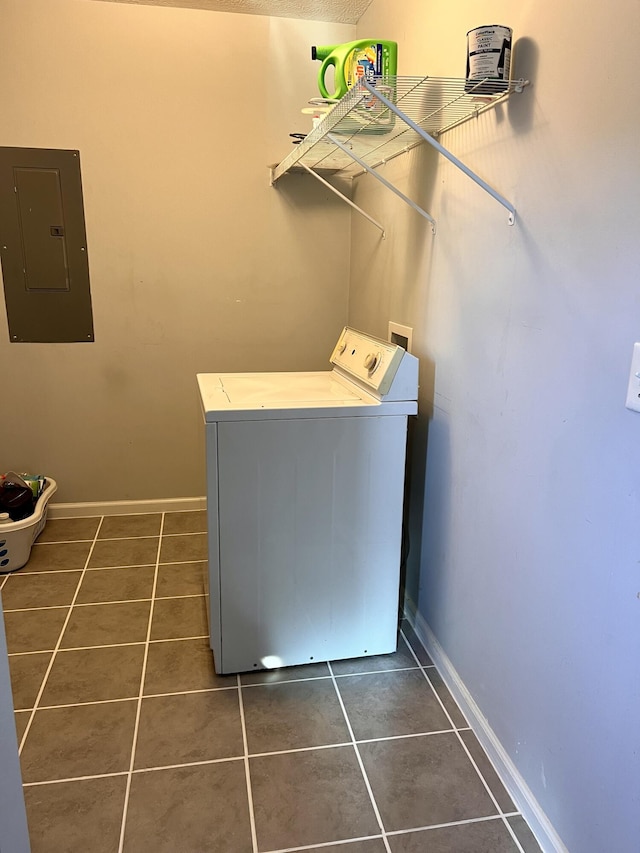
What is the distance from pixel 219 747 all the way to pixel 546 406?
1.22m

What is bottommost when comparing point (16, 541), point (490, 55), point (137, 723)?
point (137, 723)

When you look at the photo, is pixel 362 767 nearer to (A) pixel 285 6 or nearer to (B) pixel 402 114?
(B) pixel 402 114

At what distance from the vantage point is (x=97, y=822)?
4.83ft

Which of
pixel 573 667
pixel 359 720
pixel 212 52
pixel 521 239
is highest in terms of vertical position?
pixel 212 52

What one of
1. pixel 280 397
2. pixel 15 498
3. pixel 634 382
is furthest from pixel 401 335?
pixel 15 498

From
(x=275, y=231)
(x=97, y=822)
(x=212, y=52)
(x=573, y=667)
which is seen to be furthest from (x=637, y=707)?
(x=212, y=52)

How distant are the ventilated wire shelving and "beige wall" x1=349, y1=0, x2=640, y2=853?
0.06 metres

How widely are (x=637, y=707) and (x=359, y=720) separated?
887 millimetres

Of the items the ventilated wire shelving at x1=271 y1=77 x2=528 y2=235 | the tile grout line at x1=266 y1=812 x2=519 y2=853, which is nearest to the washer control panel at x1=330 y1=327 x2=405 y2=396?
the ventilated wire shelving at x1=271 y1=77 x2=528 y2=235

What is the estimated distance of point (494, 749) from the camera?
167 cm

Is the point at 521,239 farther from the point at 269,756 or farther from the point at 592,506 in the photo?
the point at 269,756

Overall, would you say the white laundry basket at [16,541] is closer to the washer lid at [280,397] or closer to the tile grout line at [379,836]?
the washer lid at [280,397]

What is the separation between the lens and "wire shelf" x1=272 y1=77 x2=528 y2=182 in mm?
1490

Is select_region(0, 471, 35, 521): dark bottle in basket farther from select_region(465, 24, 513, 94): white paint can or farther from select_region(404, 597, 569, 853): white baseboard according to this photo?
select_region(465, 24, 513, 94): white paint can
